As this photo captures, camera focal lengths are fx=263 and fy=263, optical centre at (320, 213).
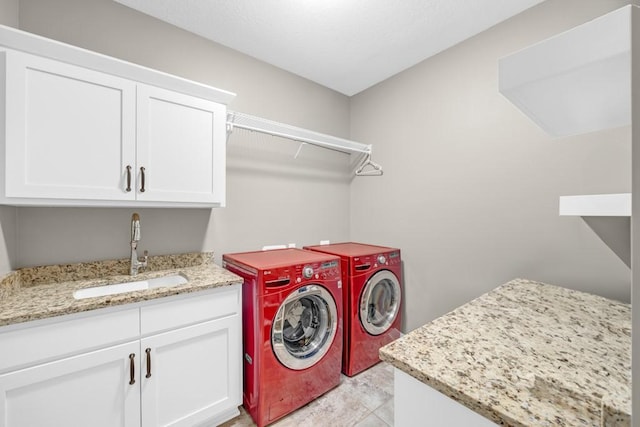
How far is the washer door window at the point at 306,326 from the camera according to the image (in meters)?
1.74

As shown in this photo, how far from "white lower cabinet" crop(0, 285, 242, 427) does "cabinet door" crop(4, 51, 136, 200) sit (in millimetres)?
674

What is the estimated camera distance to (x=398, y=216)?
8.62 ft

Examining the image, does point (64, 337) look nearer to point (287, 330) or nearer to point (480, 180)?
point (287, 330)

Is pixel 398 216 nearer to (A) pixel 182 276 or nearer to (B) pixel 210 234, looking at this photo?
(B) pixel 210 234

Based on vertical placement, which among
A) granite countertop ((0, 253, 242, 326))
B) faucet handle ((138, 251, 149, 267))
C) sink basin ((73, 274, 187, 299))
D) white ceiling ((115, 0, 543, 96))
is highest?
white ceiling ((115, 0, 543, 96))

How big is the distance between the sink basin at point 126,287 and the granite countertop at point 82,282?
0.13ft

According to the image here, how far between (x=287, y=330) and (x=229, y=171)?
135 cm

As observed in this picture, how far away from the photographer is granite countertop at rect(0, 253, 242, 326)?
3.80 ft

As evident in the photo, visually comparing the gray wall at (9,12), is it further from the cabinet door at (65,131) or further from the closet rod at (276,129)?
the closet rod at (276,129)

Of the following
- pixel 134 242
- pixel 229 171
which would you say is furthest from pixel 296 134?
pixel 134 242

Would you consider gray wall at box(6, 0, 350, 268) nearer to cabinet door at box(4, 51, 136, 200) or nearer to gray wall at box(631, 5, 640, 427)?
cabinet door at box(4, 51, 136, 200)

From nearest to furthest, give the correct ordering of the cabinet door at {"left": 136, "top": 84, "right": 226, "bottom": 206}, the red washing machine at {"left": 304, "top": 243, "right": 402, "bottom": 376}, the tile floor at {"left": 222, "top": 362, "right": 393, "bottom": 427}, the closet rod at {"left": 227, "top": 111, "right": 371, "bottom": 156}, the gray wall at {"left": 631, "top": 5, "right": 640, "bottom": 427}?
the gray wall at {"left": 631, "top": 5, "right": 640, "bottom": 427}
the cabinet door at {"left": 136, "top": 84, "right": 226, "bottom": 206}
the tile floor at {"left": 222, "top": 362, "right": 393, "bottom": 427}
the closet rod at {"left": 227, "top": 111, "right": 371, "bottom": 156}
the red washing machine at {"left": 304, "top": 243, "right": 402, "bottom": 376}

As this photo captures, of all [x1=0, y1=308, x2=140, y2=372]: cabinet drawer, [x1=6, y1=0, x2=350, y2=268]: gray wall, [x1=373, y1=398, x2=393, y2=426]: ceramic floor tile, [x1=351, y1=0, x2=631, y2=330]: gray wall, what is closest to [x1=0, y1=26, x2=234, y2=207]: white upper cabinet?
[x1=6, y1=0, x2=350, y2=268]: gray wall

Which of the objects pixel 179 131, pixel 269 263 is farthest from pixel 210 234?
pixel 179 131
